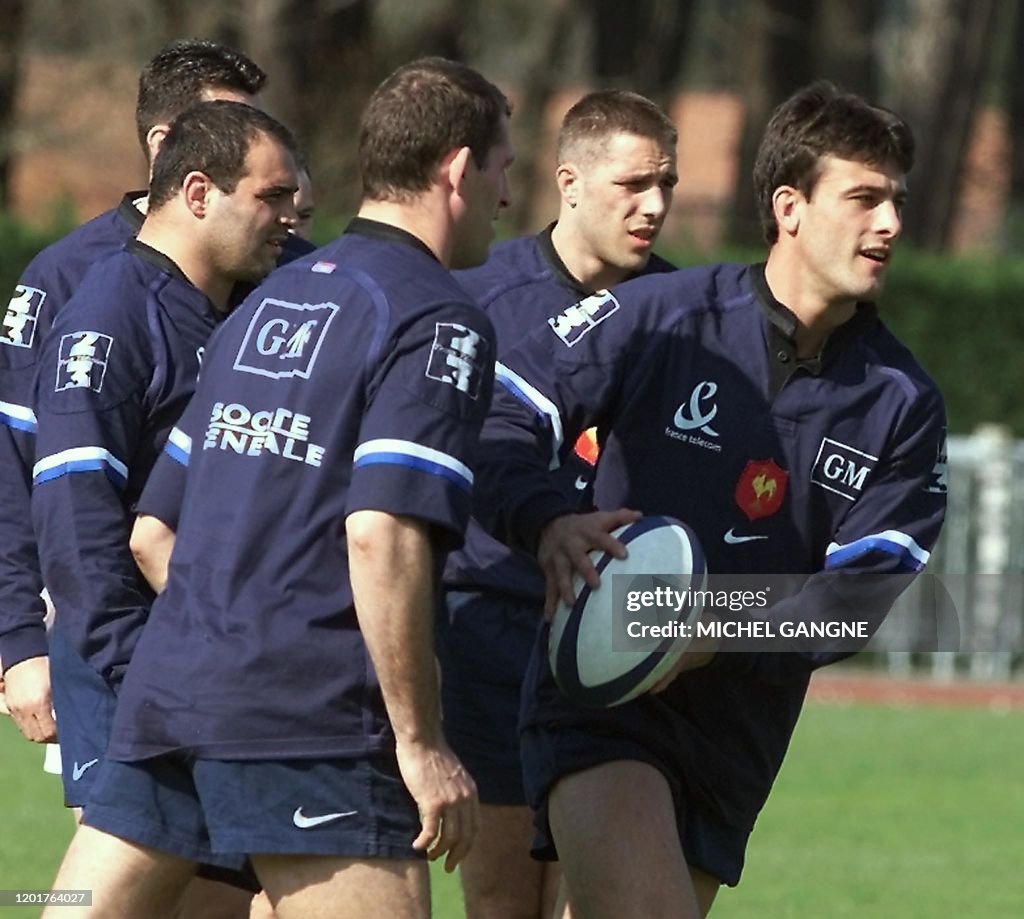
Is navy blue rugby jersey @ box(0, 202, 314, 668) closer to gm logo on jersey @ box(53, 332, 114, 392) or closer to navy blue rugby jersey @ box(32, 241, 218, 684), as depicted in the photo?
navy blue rugby jersey @ box(32, 241, 218, 684)

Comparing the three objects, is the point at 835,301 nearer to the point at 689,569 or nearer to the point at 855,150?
the point at 855,150

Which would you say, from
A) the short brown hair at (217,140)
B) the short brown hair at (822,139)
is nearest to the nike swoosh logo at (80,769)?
the short brown hair at (217,140)

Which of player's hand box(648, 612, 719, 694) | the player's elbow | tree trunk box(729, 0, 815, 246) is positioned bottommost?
player's hand box(648, 612, 719, 694)

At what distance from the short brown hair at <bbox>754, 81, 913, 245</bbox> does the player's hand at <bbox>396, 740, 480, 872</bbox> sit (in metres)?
1.85

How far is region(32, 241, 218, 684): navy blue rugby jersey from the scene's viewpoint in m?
4.91

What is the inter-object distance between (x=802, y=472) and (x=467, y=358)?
1314 mm

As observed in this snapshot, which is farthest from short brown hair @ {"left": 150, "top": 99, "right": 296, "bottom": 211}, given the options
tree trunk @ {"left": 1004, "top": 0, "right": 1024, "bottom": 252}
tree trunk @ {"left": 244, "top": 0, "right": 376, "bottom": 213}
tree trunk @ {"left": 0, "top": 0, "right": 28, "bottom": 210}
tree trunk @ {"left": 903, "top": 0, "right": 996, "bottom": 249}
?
tree trunk @ {"left": 1004, "top": 0, "right": 1024, "bottom": 252}

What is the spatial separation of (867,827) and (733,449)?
5523mm

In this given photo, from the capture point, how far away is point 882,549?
203 inches

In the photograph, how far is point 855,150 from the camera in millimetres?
5234

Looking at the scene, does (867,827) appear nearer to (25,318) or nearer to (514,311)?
(514,311)

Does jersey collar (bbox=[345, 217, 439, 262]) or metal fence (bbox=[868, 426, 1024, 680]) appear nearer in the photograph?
jersey collar (bbox=[345, 217, 439, 262])

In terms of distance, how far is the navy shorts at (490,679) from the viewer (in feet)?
20.3

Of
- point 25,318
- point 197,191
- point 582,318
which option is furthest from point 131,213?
point 582,318
